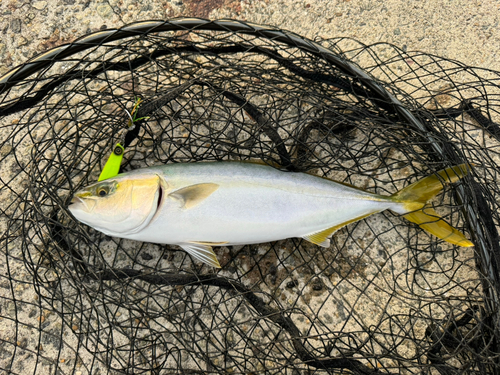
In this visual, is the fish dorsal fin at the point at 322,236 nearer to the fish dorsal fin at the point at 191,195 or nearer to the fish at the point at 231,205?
the fish at the point at 231,205

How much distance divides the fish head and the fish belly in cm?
8

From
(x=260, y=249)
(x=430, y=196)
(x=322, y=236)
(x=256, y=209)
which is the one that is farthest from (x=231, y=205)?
(x=430, y=196)

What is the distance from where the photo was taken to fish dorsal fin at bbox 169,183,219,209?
2287 mm

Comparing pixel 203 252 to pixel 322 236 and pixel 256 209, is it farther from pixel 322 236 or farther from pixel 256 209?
pixel 322 236

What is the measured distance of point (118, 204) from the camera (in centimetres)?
227

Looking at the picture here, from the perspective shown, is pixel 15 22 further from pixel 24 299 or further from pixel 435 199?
pixel 435 199

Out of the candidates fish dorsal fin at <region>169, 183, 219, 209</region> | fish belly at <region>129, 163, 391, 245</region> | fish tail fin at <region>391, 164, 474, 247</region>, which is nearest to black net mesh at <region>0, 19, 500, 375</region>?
fish tail fin at <region>391, 164, 474, 247</region>

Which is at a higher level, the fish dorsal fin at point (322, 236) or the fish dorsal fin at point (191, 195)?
the fish dorsal fin at point (191, 195)

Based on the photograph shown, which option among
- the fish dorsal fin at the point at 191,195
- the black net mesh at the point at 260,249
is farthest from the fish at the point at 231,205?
the black net mesh at the point at 260,249

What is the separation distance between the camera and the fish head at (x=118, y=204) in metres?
2.26

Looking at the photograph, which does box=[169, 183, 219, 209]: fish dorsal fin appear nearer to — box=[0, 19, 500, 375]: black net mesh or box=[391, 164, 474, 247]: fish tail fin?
box=[0, 19, 500, 375]: black net mesh

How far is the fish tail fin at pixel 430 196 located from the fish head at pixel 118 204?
5.25 feet

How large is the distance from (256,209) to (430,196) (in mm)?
1170

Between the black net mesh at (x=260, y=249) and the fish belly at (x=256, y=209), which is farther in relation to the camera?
the black net mesh at (x=260, y=249)
